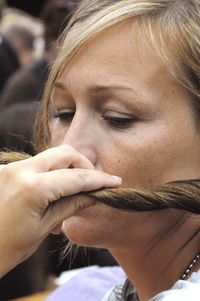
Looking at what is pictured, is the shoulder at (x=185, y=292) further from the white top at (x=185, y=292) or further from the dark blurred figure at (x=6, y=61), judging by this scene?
the dark blurred figure at (x=6, y=61)

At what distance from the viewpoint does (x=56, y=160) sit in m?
1.44

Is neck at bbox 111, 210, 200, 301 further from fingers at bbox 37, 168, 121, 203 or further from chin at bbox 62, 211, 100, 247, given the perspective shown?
fingers at bbox 37, 168, 121, 203

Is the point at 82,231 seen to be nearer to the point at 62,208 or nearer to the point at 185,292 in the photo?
the point at 62,208

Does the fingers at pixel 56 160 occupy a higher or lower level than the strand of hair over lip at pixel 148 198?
higher

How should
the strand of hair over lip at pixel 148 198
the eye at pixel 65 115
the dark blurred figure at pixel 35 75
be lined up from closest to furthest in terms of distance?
the strand of hair over lip at pixel 148 198 → the eye at pixel 65 115 → the dark blurred figure at pixel 35 75

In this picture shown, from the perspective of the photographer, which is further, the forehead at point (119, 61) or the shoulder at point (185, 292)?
the forehead at point (119, 61)

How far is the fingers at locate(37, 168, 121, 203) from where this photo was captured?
4.58 feet

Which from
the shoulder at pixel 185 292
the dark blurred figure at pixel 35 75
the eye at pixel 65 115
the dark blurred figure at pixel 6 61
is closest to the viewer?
the shoulder at pixel 185 292

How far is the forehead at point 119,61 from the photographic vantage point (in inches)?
62.1

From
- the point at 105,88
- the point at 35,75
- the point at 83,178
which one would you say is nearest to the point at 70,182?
the point at 83,178

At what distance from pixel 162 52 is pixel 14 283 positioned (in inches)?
71.8

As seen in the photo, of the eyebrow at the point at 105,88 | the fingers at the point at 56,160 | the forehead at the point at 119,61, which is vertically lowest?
the fingers at the point at 56,160

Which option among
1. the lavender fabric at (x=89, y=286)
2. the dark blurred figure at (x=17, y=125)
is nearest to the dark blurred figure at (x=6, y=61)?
the dark blurred figure at (x=17, y=125)

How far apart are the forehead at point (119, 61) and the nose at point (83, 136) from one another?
82mm
